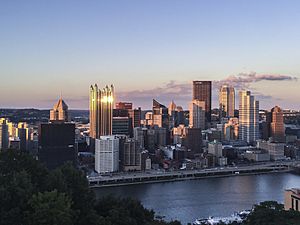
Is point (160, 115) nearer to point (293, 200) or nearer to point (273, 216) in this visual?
point (293, 200)

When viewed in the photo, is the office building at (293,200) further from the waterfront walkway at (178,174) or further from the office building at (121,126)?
the office building at (121,126)

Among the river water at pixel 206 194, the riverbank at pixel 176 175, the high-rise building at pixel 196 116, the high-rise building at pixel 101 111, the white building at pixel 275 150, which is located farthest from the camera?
the high-rise building at pixel 196 116

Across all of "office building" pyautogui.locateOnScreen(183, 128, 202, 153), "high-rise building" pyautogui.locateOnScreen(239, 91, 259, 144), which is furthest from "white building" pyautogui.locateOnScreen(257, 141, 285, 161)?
"high-rise building" pyautogui.locateOnScreen(239, 91, 259, 144)

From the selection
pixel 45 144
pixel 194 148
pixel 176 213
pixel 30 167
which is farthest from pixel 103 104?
pixel 30 167

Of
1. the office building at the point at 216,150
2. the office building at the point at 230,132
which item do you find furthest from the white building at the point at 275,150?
the office building at the point at 230,132

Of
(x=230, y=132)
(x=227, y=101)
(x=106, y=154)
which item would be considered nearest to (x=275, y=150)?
(x=230, y=132)
